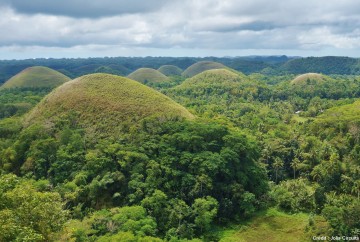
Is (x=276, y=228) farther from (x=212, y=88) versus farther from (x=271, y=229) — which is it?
(x=212, y=88)

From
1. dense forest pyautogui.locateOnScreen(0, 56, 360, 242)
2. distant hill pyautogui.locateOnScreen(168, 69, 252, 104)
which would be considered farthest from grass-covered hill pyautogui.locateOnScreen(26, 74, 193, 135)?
distant hill pyautogui.locateOnScreen(168, 69, 252, 104)

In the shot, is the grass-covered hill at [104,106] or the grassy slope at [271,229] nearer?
the grassy slope at [271,229]

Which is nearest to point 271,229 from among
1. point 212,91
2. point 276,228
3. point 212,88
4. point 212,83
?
point 276,228

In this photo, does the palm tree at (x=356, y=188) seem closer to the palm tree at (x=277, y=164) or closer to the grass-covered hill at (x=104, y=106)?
the palm tree at (x=277, y=164)

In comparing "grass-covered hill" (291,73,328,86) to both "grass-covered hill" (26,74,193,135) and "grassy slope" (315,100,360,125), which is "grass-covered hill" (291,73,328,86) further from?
"grass-covered hill" (26,74,193,135)

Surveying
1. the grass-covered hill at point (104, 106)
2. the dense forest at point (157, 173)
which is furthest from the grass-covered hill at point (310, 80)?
the grass-covered hill at point (104, 106)

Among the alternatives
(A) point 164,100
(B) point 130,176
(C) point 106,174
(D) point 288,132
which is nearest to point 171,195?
(B) point 130,176

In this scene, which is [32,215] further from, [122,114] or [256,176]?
[122,114]
